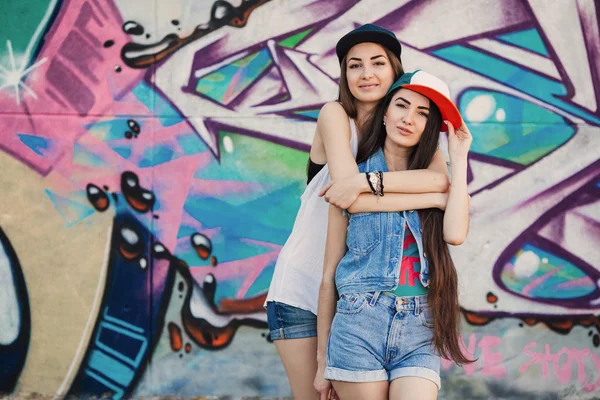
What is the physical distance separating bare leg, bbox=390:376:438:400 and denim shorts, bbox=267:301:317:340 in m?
0.45

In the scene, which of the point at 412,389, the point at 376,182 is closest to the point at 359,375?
the point at 412,389

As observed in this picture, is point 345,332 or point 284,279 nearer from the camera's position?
point 345,332

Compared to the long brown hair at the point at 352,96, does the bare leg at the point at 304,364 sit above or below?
below

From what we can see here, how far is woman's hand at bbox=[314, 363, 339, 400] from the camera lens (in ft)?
8.82

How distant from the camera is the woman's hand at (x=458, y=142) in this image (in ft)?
9.03

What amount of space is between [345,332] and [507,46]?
9.92 feet

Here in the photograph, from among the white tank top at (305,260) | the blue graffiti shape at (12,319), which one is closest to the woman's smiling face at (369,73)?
the white tank top at (305,260)

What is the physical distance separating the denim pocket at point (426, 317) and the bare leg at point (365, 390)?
0.22m

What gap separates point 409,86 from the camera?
106 inches

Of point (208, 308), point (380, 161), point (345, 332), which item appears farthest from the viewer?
point (208, 308)

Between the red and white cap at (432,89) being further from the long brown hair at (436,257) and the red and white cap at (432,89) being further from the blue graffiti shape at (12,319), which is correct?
the blue graffiti shape at (12,319)

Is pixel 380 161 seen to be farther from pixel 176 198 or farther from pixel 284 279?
pixel 176 198

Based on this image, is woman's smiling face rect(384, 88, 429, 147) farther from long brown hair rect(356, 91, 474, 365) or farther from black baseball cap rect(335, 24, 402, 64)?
black baseball cap rect(335, 24, 402, 64)

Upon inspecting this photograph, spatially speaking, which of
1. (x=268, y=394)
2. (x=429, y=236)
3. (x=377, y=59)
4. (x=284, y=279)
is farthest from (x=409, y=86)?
(x=268, y=394)
